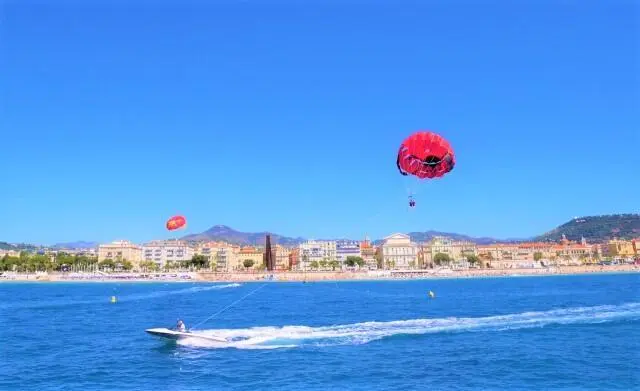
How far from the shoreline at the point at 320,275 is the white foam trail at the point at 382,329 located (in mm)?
76558

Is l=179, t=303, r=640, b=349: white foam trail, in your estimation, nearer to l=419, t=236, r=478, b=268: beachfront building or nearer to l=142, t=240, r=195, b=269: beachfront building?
l=419, t=236, r=478, b=268: beachfront building

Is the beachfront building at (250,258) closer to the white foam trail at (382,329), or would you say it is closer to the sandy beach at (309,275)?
the sandy beach at (309,275)

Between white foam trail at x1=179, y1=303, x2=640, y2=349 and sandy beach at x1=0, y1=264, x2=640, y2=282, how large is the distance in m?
77.7

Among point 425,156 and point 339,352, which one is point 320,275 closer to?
point 339,352

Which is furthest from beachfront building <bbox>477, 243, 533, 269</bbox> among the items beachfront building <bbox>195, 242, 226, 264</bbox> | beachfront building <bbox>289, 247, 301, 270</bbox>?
beachfront building <bbox>195, 242, 226, 264</bbox>

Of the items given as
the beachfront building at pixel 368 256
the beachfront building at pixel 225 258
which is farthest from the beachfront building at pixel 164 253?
the beachfront building at pixel 368 256

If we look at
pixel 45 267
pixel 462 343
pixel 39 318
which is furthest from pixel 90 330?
pixel 45 267

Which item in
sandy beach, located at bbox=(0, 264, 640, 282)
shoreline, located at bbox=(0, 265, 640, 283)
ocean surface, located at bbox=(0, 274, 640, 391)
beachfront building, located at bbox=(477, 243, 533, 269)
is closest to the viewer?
ocean surface, located at bbox=(0, 274, 640, 391)

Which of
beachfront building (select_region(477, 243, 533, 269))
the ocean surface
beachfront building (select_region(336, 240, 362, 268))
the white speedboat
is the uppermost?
beachfront building (select_region(336, 240, 362, 268))

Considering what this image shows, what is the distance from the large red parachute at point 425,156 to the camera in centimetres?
2005

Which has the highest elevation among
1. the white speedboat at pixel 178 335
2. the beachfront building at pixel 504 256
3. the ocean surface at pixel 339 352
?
the beachfront building at pixel 504 256

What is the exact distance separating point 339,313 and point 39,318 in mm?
18207

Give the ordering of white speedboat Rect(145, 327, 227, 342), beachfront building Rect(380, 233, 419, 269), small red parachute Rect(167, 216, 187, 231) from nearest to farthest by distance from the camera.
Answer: white speedboat Rect(145, 327, 227, 342), small red parachute Rect(167, 216, 187, 231), beachfront building Rect(380, 233, 419, 269)

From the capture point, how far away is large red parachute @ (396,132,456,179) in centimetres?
2005
